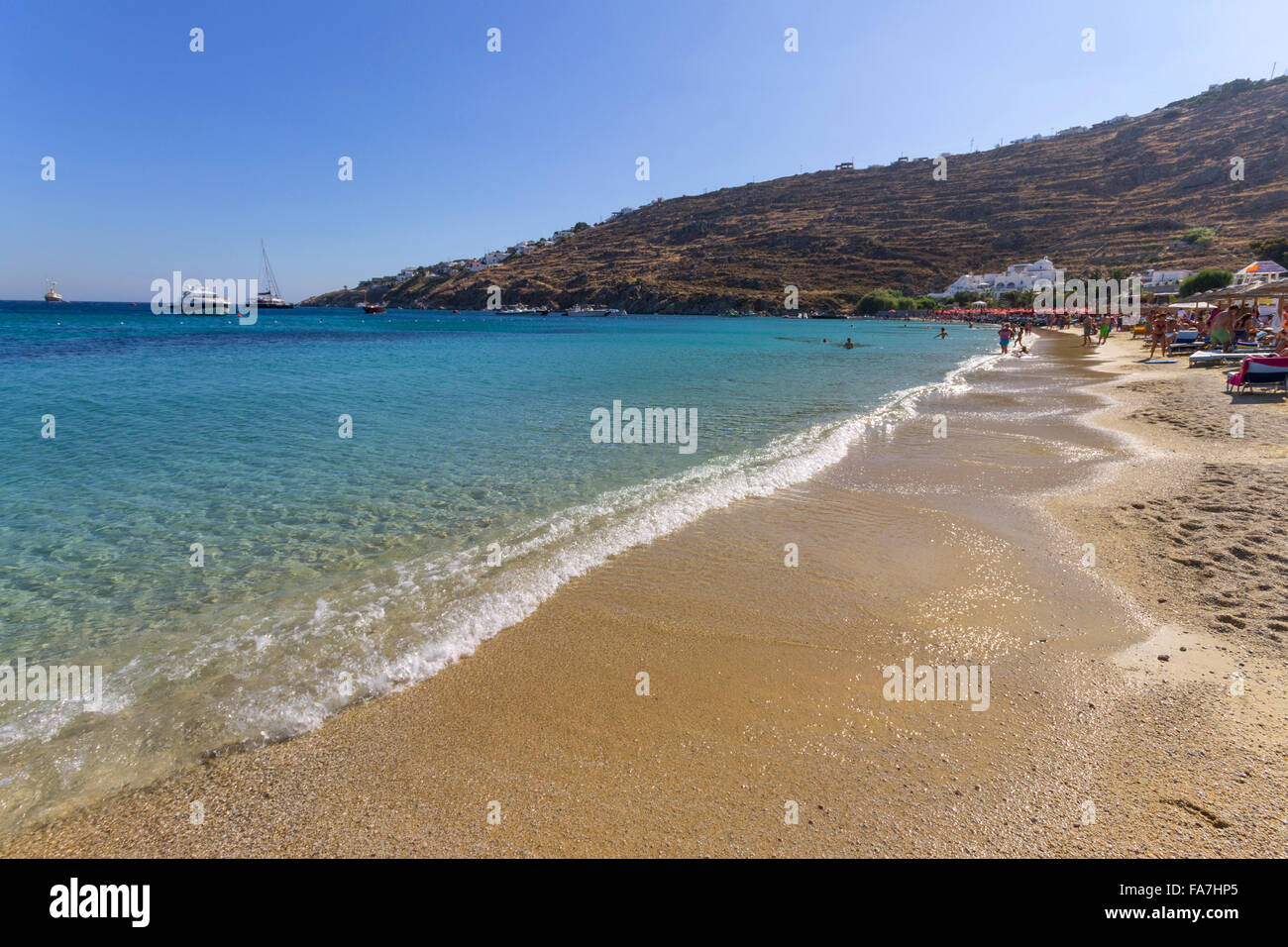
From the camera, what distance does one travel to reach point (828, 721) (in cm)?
441

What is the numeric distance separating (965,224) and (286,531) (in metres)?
155

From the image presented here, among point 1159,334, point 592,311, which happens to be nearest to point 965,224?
point 592,311

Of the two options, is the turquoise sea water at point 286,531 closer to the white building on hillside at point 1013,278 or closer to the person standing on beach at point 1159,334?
the person standing on beach at point 1159,334

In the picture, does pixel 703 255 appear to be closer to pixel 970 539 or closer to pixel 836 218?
pixel 836 218

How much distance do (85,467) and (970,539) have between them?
1530 centimetres

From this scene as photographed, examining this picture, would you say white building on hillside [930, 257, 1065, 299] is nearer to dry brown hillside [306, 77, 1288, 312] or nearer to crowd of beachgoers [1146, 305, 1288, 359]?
dry brown hillside [306, 77, 1288, 312]

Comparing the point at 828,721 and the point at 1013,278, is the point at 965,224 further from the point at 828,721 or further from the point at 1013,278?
the point at 828,721

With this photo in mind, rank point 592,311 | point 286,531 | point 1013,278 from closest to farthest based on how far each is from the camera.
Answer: point 286,531
point 1013,278
point 592,311

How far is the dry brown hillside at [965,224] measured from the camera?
9856cm

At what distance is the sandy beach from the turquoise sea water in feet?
1.93

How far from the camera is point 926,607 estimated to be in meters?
6.20

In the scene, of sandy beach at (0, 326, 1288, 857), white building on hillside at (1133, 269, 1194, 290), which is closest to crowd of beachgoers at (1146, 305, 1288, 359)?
sandy beach at (0, 326, 1288, 857)
